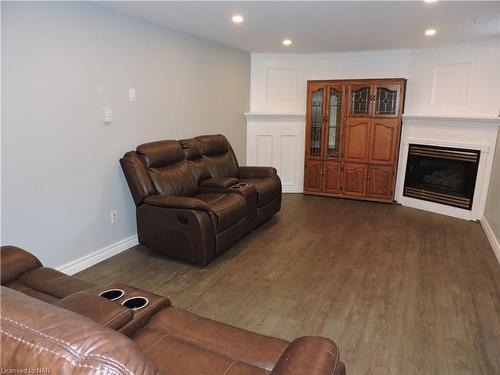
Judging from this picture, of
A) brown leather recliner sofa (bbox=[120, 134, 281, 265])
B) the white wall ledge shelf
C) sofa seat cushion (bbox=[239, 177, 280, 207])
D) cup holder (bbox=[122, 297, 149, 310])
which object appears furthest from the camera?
the white wall ledge shelf

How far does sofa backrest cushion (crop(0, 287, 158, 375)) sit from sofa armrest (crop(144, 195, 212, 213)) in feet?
7.12

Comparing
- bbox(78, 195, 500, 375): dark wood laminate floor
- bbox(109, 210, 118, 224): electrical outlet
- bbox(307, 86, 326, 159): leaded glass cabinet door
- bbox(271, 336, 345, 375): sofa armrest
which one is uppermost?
bbox(307, 86, 326, 159): leaded glass cabinet door

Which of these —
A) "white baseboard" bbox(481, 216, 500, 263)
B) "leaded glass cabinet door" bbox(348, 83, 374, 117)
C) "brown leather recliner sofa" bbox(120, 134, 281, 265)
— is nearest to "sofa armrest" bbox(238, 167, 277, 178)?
"brown leather recliner sofa" bbox(120, 134, 281, 265)

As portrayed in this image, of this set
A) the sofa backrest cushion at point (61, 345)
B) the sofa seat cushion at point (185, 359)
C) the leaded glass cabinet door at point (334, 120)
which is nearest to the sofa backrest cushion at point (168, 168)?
the sofa seat cushion at point (185, 359)

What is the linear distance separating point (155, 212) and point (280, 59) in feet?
11.5

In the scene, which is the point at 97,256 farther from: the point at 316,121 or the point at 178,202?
the point at 316,121

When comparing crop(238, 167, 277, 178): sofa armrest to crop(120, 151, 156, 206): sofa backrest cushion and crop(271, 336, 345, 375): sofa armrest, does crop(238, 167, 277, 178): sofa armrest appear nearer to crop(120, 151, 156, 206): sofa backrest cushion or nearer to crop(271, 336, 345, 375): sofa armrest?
crop(120, 151, 156, 206): sofa backrest cushion

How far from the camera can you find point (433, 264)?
322 cm

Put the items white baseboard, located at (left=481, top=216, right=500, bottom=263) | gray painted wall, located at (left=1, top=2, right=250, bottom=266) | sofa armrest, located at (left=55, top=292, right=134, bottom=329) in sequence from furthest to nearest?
1. white baseboard, located at (left=481, top=216, right=500, bottom=263)
2. gray painted wall, located at (left=1, top=2, right=250, bottom=266)
3. sofa armrest, located at (left=55, top=292, right=134, bottom=329)

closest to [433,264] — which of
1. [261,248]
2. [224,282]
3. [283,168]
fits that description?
[261,248]

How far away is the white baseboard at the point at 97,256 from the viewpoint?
2.94 metres

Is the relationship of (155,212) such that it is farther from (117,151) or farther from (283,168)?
(283,168)

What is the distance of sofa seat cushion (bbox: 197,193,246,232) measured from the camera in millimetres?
3141

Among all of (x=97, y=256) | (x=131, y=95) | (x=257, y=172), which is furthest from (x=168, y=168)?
(x=257, y=172)
